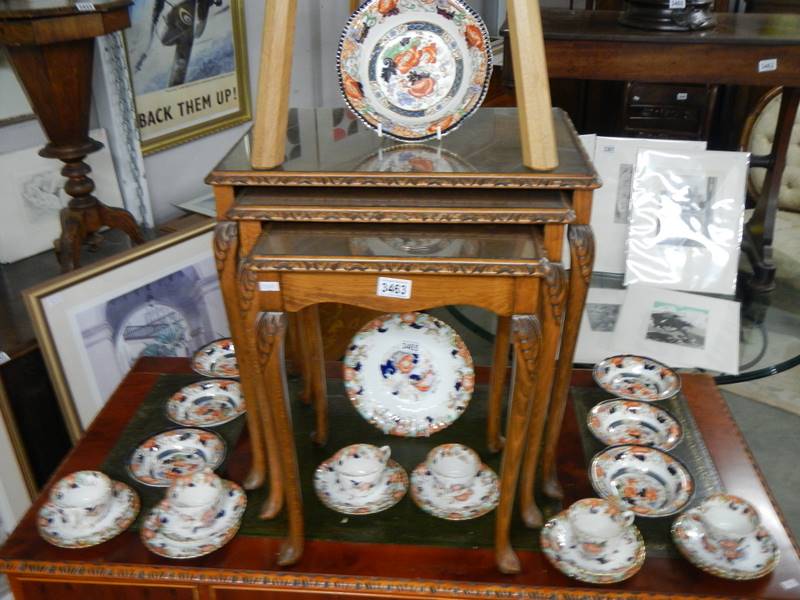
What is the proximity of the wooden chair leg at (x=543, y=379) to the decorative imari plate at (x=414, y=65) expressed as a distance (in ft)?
0.89

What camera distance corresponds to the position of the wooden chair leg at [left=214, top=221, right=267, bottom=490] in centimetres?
98

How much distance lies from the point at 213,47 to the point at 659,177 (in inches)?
46.7

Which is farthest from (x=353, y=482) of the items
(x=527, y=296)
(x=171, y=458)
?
(x=527, y=296)

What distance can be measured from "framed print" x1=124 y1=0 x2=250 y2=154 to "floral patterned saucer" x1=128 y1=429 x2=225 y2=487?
810 millimetres

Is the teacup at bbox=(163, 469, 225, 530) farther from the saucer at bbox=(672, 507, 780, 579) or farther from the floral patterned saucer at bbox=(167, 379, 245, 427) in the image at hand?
the saucer at bbox=(672, 507, 780, 579)

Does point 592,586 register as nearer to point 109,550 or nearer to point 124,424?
point 109,550

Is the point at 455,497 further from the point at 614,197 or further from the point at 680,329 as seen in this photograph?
the point at 614,197

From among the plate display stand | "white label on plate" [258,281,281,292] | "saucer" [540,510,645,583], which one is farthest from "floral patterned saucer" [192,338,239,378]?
"saucer" [540,510,645,583]

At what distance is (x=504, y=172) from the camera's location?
3.01 ft

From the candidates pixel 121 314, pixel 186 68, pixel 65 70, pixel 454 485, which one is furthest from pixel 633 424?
pixel 186 68

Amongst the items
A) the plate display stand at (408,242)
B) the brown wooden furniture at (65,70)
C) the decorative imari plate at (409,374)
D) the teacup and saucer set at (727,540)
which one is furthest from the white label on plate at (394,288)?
Answer: the brown wooden furniture at (65,70)

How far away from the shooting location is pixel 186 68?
1874 mm

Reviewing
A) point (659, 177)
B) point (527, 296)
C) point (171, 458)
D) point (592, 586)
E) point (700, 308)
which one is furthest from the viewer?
point (659, 177)

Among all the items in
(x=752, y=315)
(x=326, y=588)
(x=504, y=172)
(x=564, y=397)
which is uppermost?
(x=504, y=172)
